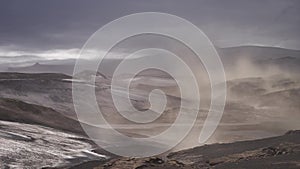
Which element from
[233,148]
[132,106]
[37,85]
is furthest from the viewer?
[132,106]

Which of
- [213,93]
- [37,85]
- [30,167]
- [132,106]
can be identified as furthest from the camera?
[213,93]

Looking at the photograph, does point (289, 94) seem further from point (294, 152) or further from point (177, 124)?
point (294, 152)

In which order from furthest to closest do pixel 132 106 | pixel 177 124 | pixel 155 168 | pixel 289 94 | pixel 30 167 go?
pixel 289 94 → pixel 132 106 → pixel 177 124 → pixel 30 167 → pixel 155 168

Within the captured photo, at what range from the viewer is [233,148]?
79.8ft

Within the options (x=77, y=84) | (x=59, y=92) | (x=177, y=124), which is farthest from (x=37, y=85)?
(x=177, y=124)

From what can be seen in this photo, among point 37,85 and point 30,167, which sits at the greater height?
point 37,85

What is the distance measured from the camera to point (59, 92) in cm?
6675

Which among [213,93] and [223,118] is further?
[213,93]

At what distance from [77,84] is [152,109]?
13.0 metres

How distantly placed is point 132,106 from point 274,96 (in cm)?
3456

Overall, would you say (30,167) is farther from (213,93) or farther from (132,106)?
(213,93)

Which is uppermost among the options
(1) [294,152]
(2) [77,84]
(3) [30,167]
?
(2) [77,84]

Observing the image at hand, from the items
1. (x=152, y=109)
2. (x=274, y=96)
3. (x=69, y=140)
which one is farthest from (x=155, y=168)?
(x=274, y=96)

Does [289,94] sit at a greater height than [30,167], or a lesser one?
greater
